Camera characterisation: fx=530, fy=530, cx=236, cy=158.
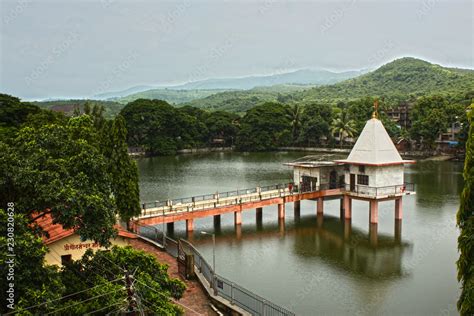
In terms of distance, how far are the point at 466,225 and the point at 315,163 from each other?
934 inches

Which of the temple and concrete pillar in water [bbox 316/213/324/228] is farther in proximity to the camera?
concrete pillar in water [bbox 316/213/324/228]

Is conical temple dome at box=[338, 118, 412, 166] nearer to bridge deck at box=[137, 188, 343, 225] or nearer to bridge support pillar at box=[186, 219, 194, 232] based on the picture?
bridge deck at box=[137, 188, 343, 225]

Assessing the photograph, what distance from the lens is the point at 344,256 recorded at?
99.4 feet

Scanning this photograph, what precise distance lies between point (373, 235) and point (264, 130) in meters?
56.7

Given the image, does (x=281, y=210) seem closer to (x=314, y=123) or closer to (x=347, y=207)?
(x=347, y=207)

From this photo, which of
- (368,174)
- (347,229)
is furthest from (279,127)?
(347,229)

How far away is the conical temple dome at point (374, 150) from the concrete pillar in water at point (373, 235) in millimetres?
4307

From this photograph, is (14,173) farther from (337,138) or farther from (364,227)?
(337,138)

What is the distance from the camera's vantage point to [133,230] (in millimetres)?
29359

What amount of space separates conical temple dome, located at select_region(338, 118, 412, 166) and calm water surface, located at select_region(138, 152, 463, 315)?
4591 millimetres

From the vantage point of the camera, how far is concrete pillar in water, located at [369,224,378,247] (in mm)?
32938

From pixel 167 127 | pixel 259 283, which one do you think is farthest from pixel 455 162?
pixel 259 283

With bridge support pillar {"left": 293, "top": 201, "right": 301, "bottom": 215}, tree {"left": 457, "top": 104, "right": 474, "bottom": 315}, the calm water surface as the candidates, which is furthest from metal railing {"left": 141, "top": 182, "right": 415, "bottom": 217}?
tree {"left": 457, "top": 104, "right": 474, "bottom": 315}

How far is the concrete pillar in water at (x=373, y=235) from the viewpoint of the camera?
108 ft
